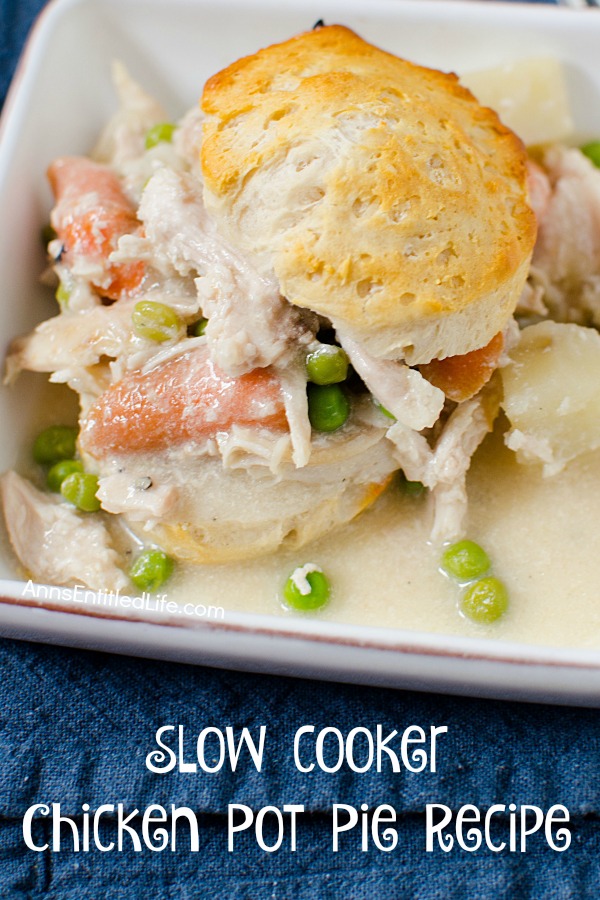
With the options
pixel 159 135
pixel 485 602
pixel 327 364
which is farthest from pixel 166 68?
pixel 485 602

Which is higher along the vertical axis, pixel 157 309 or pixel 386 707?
pixel 157 309

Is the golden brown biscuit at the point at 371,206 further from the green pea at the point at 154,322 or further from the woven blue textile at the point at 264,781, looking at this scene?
the woven blue textile at the point at 264,781

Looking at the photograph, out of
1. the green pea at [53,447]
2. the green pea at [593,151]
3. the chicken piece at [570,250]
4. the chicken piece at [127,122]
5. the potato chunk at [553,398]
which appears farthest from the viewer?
the green pea at [593,151]

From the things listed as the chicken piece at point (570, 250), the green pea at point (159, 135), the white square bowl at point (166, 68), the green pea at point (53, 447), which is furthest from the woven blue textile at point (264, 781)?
the green pea at point (159, 135)

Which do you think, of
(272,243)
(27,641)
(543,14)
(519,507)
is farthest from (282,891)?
(543,14)

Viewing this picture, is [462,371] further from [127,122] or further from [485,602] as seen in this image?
[127,122]

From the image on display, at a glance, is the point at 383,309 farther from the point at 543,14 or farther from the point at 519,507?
the point at 543,14
